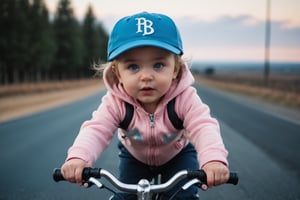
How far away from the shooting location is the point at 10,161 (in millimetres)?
6145

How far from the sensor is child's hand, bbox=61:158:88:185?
2070 mm

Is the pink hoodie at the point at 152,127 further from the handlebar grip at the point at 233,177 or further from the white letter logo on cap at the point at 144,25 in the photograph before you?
the white letter logo on cap at the point at 144,25

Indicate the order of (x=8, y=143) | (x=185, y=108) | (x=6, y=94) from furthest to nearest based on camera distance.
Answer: (x=6, y=94) → (x=8, y=143) → (x=185, y=108)

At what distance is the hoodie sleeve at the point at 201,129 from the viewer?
225 centimetres

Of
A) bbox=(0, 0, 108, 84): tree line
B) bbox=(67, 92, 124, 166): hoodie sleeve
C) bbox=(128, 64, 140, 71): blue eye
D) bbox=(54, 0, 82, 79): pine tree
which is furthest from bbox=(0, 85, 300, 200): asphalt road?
bbox=(54, 0, 82, 79): pine tree

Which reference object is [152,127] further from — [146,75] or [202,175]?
[202,175]

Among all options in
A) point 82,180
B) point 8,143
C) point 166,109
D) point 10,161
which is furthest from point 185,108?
point 8,143

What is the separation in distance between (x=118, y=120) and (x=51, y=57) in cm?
5460

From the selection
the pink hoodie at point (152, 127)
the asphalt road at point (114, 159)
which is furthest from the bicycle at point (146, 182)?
the asphalt road at point (114, 159)

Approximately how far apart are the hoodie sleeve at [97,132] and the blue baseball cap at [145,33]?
0.44m

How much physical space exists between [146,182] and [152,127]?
864 millimetres

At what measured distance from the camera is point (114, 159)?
6.38 metres

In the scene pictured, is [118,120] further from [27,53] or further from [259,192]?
[27,53]

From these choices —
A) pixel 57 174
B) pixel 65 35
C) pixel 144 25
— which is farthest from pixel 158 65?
pixel 65 35
